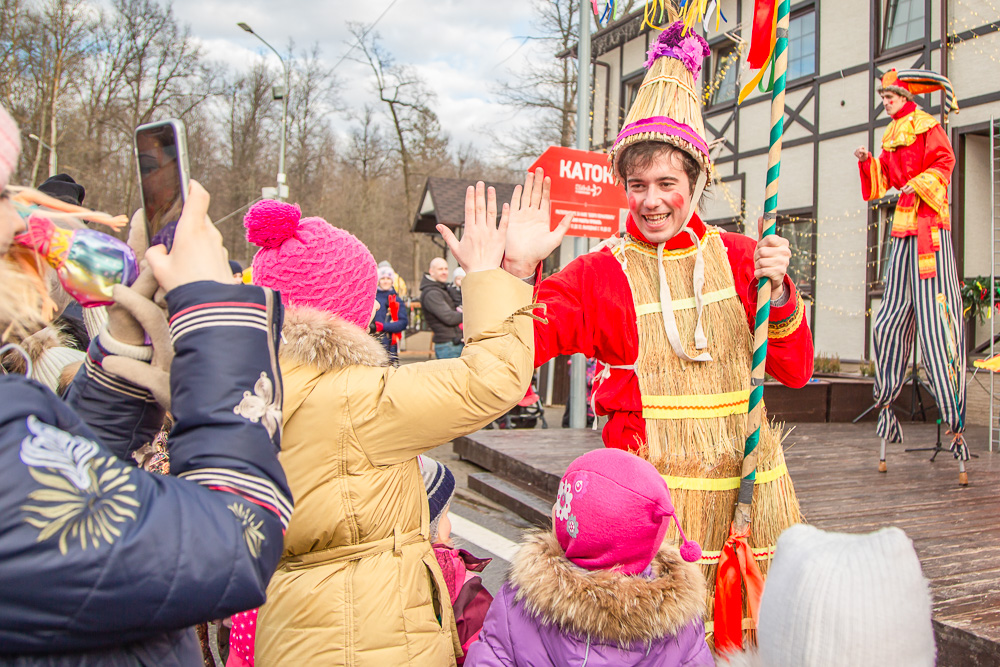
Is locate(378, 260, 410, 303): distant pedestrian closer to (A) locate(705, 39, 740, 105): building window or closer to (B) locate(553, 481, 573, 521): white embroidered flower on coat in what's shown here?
(A) locate(705, 39, 740, 105): building window

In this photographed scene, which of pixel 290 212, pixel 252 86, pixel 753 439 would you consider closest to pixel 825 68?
pixel 753 439

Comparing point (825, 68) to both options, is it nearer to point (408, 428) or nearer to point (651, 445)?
point (651, 445)

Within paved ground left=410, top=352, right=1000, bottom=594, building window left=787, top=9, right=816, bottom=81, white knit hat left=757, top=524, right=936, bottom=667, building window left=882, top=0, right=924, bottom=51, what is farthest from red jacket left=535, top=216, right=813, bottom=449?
building window left=787, top=9, right=816, bottom=81

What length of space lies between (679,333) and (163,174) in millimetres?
1756

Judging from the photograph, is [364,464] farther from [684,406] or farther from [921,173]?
[921,173]

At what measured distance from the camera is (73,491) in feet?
2.68

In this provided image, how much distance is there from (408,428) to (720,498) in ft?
4.15

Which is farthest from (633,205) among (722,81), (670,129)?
(722,81)

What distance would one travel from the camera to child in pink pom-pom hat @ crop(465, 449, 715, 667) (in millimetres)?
1699

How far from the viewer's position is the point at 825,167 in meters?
11.6

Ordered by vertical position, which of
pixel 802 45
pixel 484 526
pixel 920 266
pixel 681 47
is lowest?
pixel 484 526

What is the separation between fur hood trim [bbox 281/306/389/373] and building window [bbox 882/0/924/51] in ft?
35.9

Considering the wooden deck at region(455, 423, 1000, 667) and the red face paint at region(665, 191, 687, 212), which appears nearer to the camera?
the red face paint at region(665, 191, 687, 212)

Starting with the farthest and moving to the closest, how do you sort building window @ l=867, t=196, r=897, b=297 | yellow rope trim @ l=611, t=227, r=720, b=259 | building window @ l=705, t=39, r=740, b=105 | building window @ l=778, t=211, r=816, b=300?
1. building window @ l=705, t=39, r=740, b=105
2. building window @ l=778, t=211, r=816, b=300
3. building window @ l=867, t=196, r=897, b=297
4. yellow rope trim @ l=611, t=227, r=720, b=259
